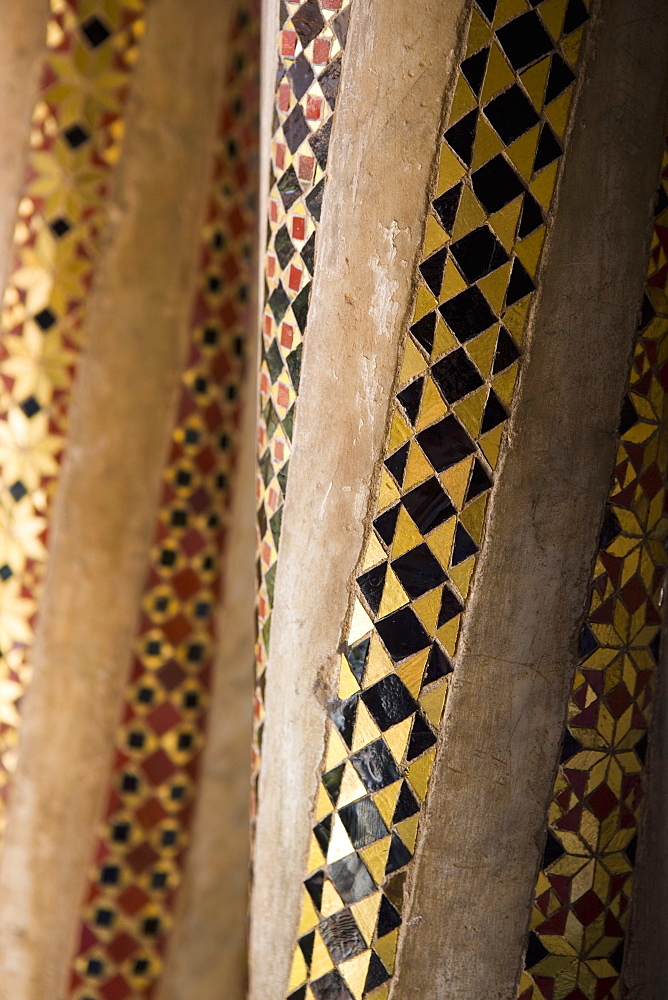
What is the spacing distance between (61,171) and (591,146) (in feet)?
3.34

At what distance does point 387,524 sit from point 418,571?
5 centimetres

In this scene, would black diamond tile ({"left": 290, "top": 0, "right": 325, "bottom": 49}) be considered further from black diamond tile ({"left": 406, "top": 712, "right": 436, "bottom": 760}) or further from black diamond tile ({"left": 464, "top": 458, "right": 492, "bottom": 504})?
black diamond tile ({"left": 406, "top": 712, "right": 436, "bottom": 760})

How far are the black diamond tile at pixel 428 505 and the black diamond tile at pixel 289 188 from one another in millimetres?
283

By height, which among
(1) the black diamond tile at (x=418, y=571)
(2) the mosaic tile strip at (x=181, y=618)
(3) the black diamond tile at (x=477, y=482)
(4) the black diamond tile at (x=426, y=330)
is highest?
(4) the black diamond tile at (x=426, y=330)

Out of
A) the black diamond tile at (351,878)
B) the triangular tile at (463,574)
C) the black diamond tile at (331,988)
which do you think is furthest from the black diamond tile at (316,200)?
the black diamond tile at (331,988)

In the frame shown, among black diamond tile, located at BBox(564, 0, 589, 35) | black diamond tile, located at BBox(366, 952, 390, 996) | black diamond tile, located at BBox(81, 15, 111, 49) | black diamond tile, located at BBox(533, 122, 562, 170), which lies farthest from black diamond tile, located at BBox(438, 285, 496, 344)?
black diamond tile, located at BBox(81, 15, 111, 49)

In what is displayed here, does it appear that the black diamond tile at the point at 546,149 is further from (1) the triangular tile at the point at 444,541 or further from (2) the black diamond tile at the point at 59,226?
(2) the black diamond tile at the point at 59,226

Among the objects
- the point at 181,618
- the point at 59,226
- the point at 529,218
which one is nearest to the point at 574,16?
the point at 529,218

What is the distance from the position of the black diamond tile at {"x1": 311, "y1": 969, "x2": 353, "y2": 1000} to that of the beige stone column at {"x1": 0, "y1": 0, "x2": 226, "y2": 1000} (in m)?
0.78

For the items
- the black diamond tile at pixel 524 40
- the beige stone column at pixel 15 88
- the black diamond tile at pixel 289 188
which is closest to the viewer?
the black diamond tile at pixel 524 40

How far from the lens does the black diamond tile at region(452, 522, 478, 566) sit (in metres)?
0.77

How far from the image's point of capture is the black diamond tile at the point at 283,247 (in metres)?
0.86

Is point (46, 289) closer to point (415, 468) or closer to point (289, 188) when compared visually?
point (289, 188)

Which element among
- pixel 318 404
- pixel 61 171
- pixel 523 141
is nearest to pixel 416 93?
pixel 523 141
